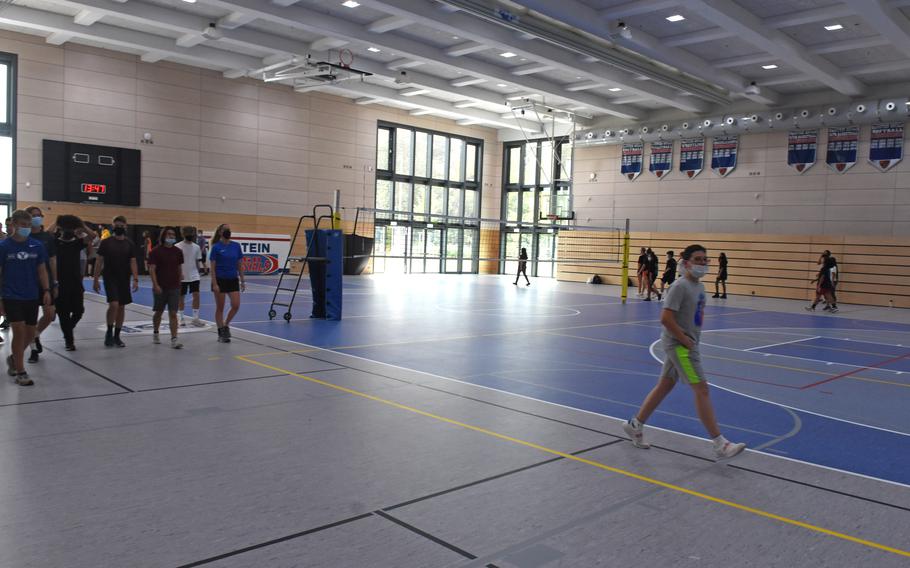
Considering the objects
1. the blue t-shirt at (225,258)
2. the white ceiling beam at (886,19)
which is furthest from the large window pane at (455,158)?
the blue t-shirt at (225,258)

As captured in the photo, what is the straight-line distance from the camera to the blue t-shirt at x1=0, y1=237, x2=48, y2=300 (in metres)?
6.96

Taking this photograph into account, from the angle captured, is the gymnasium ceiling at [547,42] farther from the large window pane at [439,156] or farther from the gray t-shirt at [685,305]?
the gray t-shirt at [685,305]

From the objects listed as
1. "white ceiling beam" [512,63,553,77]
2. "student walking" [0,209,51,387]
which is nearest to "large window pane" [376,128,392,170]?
"white ceiling beam" [512,63,553,77]

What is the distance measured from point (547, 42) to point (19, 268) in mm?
17584

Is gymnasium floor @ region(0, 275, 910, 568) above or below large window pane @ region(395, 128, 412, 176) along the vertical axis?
below

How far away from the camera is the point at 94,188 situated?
24.7 meters

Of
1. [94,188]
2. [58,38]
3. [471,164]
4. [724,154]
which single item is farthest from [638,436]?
[471,164]

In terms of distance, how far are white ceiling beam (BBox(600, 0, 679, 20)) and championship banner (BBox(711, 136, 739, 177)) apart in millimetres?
11627

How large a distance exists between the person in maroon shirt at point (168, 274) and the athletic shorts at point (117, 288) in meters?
0.36

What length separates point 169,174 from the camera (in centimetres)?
2669

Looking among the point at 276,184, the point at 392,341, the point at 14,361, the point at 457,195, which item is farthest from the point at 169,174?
the point at 14,361

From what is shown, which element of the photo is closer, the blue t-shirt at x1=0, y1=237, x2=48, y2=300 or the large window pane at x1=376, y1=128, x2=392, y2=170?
the blue t-shirt at x1=0, y1=237, x2=48, y2=300

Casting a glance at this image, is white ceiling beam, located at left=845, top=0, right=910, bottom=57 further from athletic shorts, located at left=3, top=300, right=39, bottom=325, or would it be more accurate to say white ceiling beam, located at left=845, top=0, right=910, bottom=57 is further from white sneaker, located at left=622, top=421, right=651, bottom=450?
athletic shorts, located at left=3, top=300, right=39, bottom=325

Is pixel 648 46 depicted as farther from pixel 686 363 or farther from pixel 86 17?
pixel 86 17
